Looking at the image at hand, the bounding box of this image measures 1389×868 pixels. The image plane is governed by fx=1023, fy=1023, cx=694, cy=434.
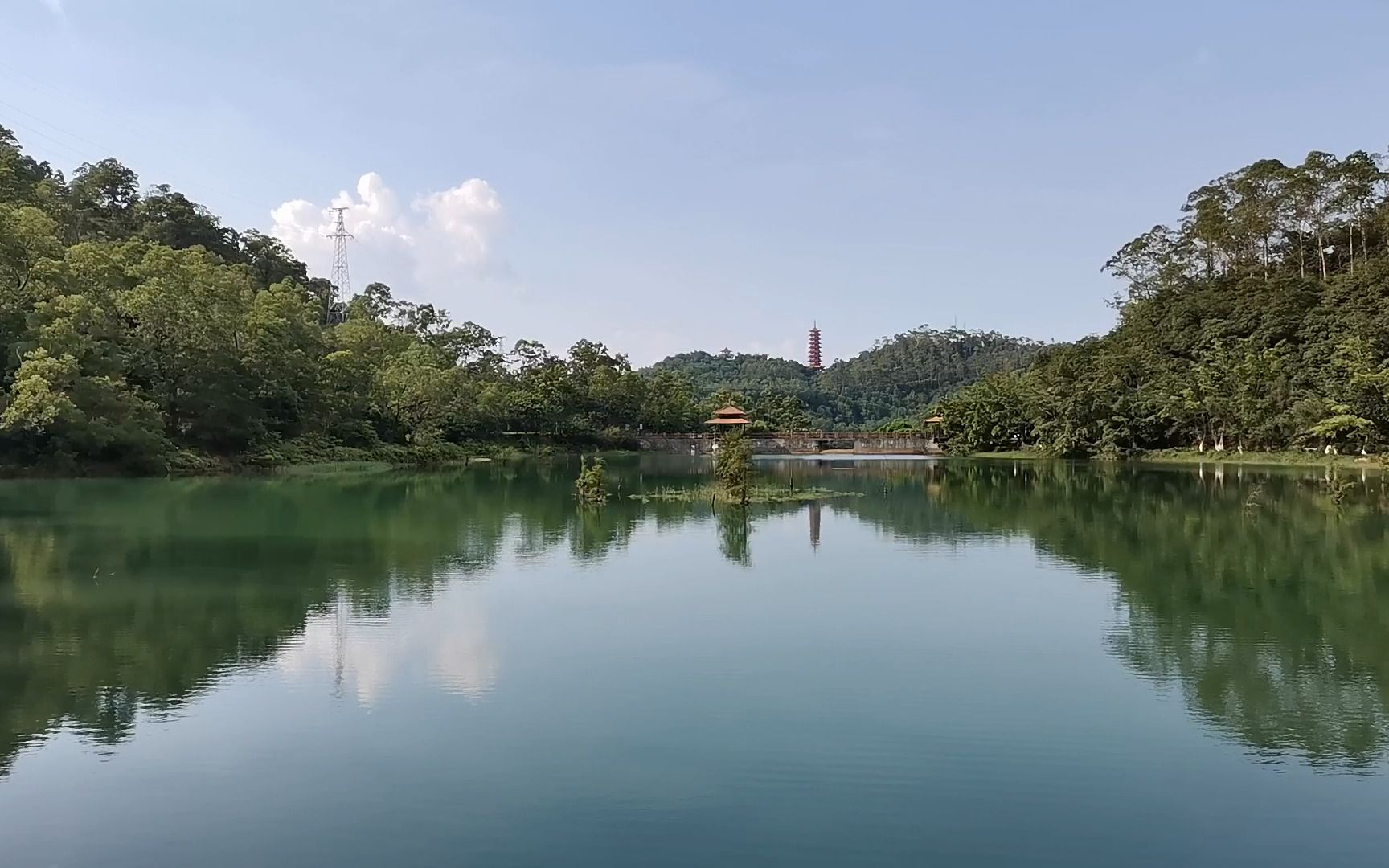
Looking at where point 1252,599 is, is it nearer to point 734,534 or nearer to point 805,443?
point 734,534

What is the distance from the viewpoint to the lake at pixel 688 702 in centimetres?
450

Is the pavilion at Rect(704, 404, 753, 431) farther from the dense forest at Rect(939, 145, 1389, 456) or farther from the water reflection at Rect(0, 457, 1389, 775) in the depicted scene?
the water reflection at Rect(0, 457, 1389, 775)

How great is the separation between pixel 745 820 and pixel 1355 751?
3.49 m

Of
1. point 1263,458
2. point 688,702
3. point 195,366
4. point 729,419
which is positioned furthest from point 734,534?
point 729,419

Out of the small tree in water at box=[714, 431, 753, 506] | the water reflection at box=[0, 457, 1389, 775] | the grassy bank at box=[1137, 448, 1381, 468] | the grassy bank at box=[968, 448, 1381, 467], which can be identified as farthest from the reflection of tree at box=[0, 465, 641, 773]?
the grassy bank at box=[968, 448, 1381, 467]

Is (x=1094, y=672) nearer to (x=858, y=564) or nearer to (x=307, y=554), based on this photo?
(x=858, y=564)

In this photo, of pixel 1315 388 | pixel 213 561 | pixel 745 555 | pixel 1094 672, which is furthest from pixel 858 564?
pixel 1315 388

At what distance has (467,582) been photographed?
11070mm

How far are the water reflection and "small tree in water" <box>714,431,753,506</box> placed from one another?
0.88 m

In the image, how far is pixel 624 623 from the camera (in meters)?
9.00

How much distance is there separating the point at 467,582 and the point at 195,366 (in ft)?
73.3

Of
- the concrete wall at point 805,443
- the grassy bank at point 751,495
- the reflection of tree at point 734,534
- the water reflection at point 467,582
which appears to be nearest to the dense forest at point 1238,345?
the concrete wall at point 805,443

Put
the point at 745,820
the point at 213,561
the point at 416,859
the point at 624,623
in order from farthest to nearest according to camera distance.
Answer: the point at 213,561 < the point at 624,623 < the point at 745,820 < the point at 416,859

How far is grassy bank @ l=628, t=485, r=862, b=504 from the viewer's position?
2155 cm
